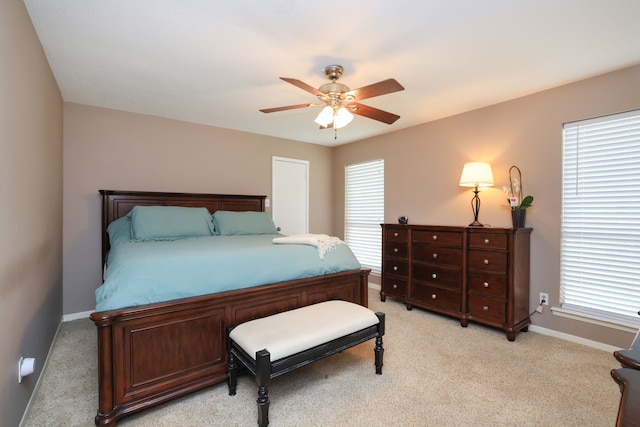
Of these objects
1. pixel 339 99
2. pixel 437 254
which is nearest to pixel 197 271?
pixel 339 99

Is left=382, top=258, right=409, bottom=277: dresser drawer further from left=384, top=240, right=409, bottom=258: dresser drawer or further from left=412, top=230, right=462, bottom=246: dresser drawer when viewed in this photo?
left=412, top=230, right=462, bottom=246: dresser drawer

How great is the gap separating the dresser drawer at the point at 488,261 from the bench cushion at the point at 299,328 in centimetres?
152

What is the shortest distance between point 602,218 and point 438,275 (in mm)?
1531

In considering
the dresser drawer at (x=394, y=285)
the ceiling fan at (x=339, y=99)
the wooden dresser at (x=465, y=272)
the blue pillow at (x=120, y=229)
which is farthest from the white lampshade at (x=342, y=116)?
the blue pillow at (x=120, y=229)

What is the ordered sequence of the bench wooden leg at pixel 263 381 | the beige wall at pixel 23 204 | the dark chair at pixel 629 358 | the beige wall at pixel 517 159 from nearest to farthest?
the dark chair at pixel 629 358
the beige wall at pixel 23 204
the bench wooden leg at pixel 263 381
the beige wall at pixel 517 159

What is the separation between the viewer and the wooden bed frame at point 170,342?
63.6 inches

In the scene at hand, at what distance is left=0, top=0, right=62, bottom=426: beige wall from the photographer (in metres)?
1.41

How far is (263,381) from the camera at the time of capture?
5.22ft

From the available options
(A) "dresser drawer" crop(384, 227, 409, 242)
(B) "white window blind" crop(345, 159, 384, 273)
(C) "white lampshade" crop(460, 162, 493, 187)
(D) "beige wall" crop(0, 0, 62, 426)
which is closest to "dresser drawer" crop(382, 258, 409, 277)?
(A) "dresser drawer" crop(384, 227, 409, 242)

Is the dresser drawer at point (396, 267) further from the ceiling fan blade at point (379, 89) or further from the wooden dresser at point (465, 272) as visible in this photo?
the ceiling fan blade at point (379, 89)

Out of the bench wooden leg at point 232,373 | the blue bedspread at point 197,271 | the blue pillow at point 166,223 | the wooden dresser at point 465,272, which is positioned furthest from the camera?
the blue pillow at point 166,223

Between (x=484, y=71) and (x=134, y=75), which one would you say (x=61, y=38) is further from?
(x=484, y=71)

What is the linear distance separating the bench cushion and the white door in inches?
108

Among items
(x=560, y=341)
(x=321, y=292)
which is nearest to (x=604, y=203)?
(x=560, y=341)
